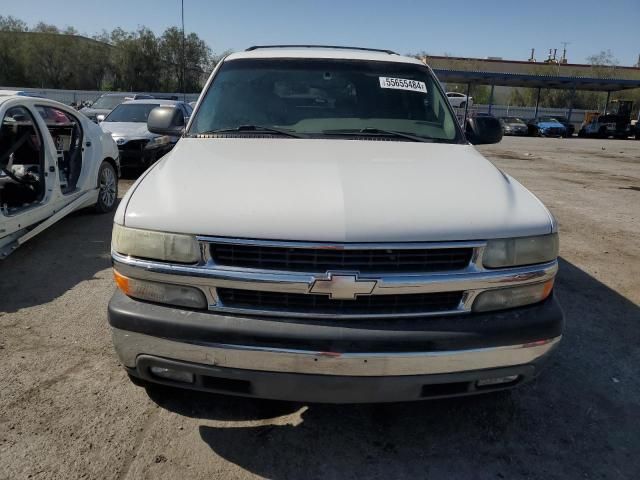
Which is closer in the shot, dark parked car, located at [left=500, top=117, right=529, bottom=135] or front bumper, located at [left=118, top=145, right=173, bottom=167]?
front bumper, located at [left=118, top=145, right=173, bottom=167]

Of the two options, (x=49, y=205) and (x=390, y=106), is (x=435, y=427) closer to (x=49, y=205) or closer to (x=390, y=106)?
(x=390, y=106)

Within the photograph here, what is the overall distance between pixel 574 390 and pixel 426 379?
143cm

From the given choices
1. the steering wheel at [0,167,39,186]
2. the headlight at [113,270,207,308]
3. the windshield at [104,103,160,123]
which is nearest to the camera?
the headlight at [113,270,207,308]

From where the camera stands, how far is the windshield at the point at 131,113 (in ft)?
36.7

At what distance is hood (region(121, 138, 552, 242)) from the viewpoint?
2182mm

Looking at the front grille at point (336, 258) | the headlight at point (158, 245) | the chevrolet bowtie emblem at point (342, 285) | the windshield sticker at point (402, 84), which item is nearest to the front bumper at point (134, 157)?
the windshield sticker at point (402, 84)

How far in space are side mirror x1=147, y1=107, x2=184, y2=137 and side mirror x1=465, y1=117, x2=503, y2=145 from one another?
7.61 feet

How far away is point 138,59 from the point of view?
58156 millimetres

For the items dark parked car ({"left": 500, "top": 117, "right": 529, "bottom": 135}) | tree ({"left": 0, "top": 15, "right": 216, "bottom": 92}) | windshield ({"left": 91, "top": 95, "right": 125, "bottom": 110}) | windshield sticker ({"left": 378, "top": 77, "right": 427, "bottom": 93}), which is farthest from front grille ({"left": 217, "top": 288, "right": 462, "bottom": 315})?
tree ({"left": 0, "top": 15, "right": 216, "bottom": 92})

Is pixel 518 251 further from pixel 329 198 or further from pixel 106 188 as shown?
pixel 106 188

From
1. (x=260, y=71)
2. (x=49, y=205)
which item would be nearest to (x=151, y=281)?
(x=260, y=71)

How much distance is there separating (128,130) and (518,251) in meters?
9.39

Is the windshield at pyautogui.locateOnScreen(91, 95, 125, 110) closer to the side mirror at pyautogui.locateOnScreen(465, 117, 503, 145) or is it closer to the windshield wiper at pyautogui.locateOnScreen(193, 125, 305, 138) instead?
the windshield wiper at pyautogui.locateOnScreen(193, 125, 305, 138)

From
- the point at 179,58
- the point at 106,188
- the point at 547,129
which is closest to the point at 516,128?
the point at 547,129
